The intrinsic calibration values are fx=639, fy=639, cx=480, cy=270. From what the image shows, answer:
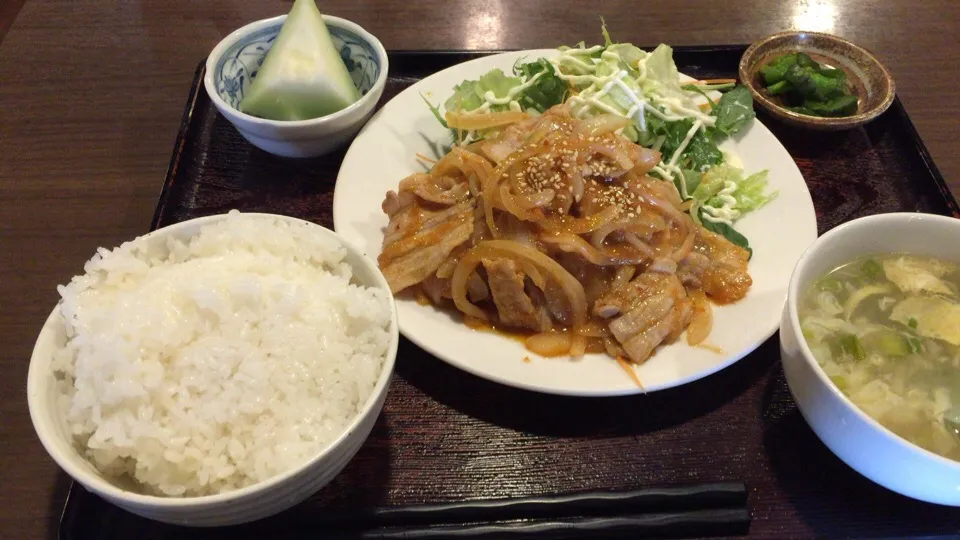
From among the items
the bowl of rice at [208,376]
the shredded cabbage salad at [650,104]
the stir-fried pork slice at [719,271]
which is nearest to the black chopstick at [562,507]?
the bowl of rice at [208,376]

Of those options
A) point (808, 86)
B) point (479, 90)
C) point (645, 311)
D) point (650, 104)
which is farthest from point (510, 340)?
point (808, 86)


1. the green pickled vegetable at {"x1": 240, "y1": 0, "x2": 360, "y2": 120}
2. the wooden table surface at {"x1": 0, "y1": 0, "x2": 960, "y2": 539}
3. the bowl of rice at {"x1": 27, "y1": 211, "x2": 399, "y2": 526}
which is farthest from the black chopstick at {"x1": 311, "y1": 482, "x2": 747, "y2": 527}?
the green pickled vegetable at {"x1": 240, "y1": 0, "x2": 360, "y2": 120}

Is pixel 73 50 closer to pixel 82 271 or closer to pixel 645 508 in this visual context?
pixel 82 271

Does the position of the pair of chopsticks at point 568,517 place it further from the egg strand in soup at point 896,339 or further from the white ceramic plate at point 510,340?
the egg strand in soup at point 896,339

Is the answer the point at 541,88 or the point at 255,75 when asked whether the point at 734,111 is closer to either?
the point at 541,88

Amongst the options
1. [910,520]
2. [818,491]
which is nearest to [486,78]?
[818,491]

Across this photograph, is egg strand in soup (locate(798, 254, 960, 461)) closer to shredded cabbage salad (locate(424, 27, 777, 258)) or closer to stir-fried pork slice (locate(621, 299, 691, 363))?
stir-fried pork slice (locate(621, 299, 691, 363))
